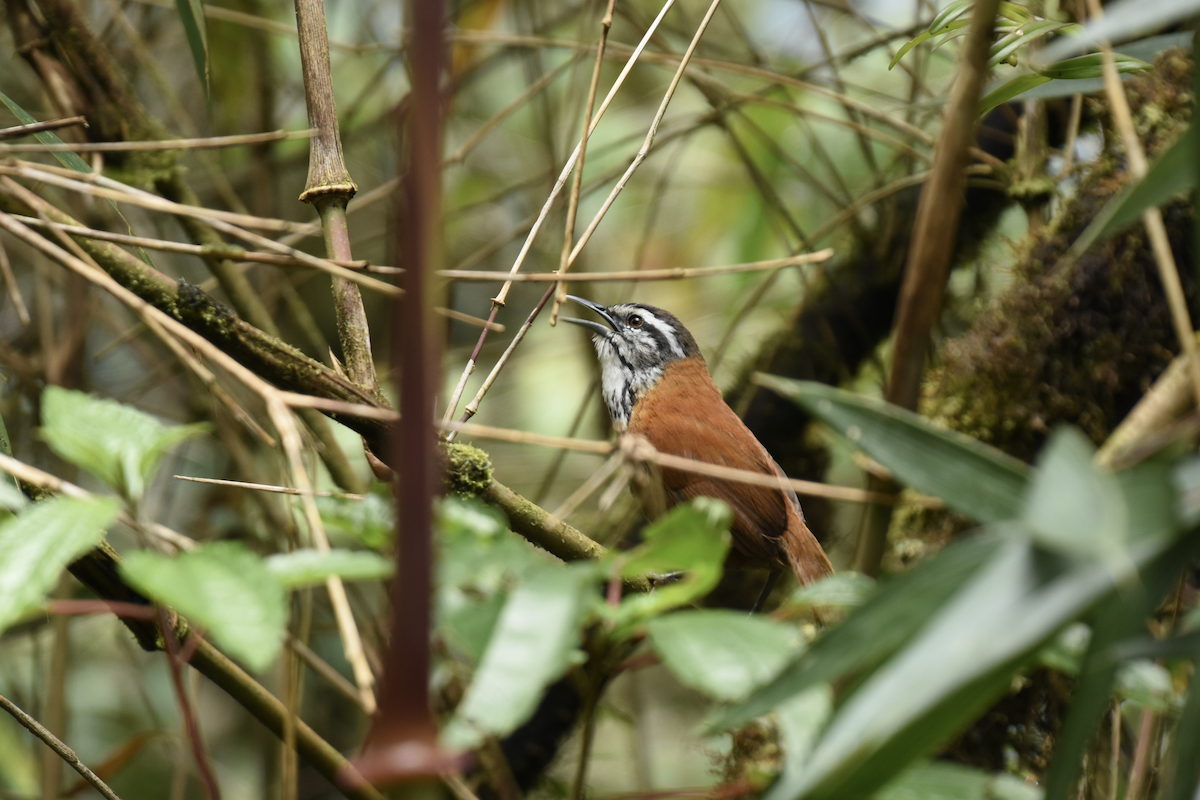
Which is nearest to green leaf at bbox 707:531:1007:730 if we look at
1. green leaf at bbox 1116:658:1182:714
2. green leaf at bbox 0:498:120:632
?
green leaf at bbox 1116:658:1182:714

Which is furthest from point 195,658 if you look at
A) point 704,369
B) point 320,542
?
point 704,369

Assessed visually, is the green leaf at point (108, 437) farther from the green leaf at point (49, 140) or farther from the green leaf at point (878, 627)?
the green leaf at point (49, 140)

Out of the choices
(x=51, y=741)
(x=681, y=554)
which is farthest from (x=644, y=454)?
(x=51, y=741)

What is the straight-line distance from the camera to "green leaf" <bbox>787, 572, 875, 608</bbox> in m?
1.07

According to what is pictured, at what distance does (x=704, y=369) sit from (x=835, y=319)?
713 millimetres

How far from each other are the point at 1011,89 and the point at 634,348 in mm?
2553

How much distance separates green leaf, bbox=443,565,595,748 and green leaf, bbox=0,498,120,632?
17.1 inches

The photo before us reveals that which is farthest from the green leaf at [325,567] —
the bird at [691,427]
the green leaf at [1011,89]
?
the bird at [691,427]

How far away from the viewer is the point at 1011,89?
2.00m

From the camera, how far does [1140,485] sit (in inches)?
36.2

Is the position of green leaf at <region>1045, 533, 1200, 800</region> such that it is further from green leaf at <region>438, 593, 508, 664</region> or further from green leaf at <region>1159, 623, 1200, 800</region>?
green leaf at <region>438, 593, 508, 664</region>

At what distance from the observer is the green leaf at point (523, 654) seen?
0.83 metres

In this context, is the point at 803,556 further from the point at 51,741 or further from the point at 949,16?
the point at 51,741

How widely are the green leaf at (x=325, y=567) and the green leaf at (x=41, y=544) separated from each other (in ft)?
0.61
